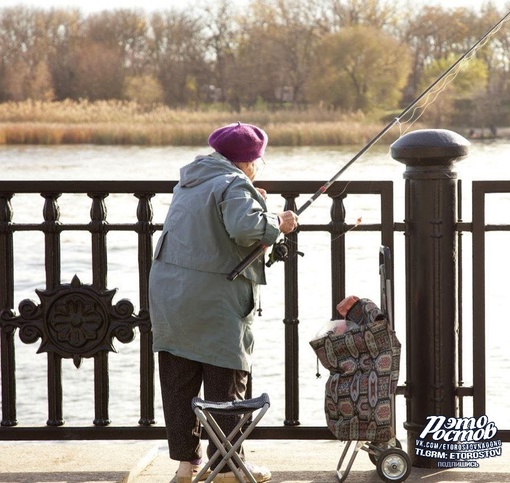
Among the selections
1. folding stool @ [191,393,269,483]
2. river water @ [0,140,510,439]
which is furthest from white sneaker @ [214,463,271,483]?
river water @ [0,140,510,439]

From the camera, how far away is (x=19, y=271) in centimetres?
1298

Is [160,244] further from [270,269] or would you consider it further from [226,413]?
[270,269]

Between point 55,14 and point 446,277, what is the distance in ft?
42.1

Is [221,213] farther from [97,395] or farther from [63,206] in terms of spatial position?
[63,206]

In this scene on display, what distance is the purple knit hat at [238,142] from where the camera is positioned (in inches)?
115

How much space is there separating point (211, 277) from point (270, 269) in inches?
386

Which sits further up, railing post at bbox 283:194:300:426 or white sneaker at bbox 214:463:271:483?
railing post at bbox 283:194:300:426

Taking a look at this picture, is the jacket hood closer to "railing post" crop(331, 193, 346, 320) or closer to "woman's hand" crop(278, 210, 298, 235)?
"woman's hand" crop(278, 210, 298, 235)

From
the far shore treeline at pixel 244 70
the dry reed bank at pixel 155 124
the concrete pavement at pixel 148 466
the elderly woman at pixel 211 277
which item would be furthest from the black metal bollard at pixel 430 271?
the dry reed bank at pixel 155 124
